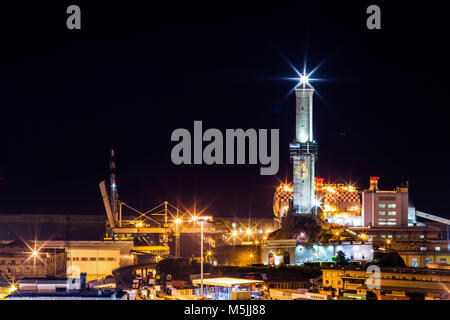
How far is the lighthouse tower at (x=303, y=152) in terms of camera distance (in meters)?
25.5

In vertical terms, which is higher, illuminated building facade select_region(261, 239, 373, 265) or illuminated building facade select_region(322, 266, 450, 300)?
illuminated building facade select_region(261, 239, 373, 265)

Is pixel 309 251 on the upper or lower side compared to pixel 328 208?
lower

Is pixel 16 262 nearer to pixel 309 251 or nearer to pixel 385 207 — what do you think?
pixel 309 251

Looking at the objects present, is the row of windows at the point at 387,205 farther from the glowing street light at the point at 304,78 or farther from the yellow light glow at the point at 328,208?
the glowing street light at the point at 304,78

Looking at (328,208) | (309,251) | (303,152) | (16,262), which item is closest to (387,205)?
(328,208)

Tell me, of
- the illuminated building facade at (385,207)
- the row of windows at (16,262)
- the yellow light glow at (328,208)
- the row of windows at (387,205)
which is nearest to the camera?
the row of windows at (16,262)

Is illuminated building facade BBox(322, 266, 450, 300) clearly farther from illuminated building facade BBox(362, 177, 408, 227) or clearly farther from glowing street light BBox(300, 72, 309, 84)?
illuminated building facade BBox(362, 177, 408, 227)

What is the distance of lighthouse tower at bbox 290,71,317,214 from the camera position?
25.5 metres

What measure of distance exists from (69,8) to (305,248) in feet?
39.5

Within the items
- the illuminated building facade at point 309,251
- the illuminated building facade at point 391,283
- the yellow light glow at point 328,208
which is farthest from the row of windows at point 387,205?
the illuminated building facade at point 391,283

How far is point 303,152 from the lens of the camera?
25516 millimetres

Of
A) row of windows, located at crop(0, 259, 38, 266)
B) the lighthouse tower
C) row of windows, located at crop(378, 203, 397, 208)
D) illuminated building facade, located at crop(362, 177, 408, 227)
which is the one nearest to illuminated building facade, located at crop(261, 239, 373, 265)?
the lighthouse tower

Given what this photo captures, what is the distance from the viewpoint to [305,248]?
23.4 metres
